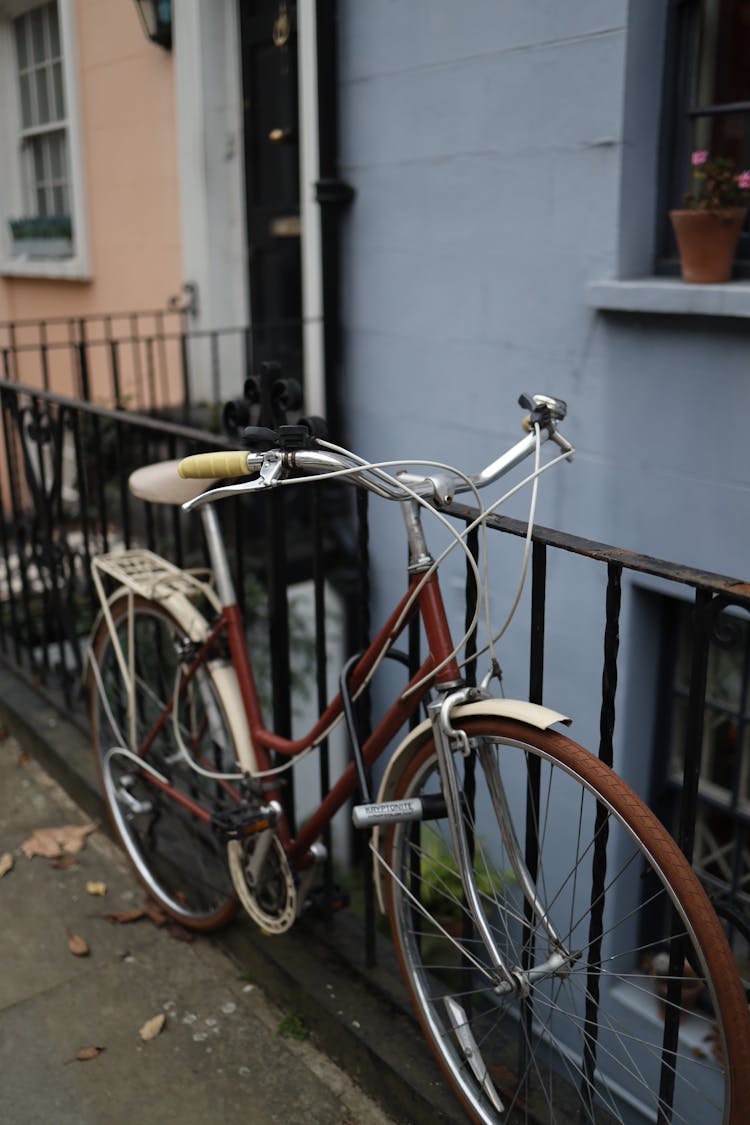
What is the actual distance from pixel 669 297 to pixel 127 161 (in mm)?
5134

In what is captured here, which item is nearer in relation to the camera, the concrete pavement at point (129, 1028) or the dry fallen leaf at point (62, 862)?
the concrete pavement at point (129, 1028)

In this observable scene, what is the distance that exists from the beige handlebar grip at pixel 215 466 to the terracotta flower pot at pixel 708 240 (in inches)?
119


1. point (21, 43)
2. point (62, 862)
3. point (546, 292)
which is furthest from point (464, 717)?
point (21, 43)

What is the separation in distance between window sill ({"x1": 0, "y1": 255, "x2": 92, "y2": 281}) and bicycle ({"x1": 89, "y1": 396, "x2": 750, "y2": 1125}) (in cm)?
653

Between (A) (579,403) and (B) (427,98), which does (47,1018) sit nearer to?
(A) (579,403)

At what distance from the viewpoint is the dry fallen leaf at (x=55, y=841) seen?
314cm

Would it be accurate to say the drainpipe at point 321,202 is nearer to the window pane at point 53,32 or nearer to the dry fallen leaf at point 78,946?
the window pane at point 53,32

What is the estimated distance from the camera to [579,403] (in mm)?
4812

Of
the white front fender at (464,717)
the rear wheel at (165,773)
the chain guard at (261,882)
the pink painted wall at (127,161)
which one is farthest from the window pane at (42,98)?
the white front fender at (464,717)

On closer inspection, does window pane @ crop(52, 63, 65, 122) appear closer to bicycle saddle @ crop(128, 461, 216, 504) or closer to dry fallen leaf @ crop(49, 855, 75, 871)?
dry fallen leaf @ crop(49, 855, 75, 871)

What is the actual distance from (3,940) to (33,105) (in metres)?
8.50

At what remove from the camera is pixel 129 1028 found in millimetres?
2424

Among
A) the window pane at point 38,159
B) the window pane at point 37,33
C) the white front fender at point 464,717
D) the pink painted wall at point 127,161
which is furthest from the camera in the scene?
the window pane at point 38,159

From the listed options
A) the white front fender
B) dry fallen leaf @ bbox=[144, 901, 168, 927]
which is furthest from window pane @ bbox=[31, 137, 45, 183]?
the white front fender
